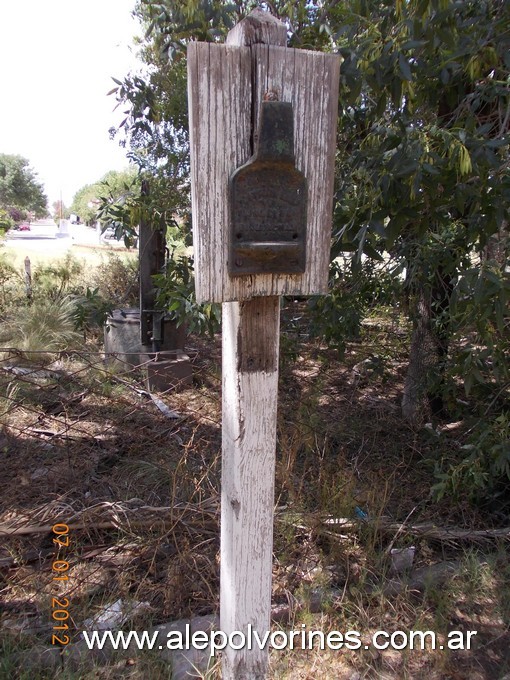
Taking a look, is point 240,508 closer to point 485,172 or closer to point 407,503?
point 485,172

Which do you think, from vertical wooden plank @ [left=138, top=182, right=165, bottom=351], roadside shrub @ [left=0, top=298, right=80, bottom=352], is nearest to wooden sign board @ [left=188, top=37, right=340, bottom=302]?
vertical wooden plank @ [left=138, top=182, right=165, bottom=351]

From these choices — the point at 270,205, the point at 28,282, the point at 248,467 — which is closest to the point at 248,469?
the point at 248,467

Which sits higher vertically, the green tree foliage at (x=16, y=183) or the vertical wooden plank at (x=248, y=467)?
the green tree foliage at (x=16, y=183)

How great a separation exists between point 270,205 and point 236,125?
0.20m

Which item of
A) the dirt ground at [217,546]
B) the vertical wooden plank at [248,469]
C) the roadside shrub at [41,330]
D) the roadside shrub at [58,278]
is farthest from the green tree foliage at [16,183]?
the vertical wooden plank at [248,469]

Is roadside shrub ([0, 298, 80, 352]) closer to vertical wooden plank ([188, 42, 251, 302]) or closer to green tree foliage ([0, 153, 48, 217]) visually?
vertical wooden plank ([188, 42, 251, 302])

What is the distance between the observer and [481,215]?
7.01ft

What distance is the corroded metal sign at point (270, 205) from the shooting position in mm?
1205

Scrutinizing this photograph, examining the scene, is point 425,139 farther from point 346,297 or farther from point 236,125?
point 346,297

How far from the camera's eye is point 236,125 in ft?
4.06

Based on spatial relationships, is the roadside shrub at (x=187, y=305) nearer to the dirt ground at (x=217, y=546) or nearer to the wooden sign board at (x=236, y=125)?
the dirt ground at (x=217, y=546)

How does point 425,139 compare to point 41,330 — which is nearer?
point 425,139

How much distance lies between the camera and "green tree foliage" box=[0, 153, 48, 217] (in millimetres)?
41344

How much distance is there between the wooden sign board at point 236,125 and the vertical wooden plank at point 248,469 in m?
0.15
